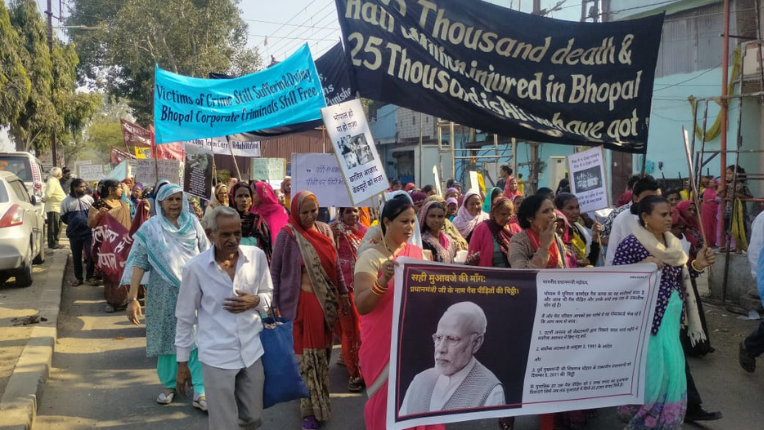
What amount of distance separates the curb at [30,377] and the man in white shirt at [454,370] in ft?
9.02

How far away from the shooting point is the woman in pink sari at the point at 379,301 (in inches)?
143

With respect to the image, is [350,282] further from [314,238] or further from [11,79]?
[11,79]

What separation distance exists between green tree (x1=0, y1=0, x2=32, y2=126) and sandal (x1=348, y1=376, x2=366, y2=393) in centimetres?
1820

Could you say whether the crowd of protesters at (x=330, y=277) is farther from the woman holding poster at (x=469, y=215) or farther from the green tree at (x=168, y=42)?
the green tree at (x=168, y=42)

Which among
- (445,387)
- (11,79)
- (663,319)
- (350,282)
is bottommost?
(445,387)

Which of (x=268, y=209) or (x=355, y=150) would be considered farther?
(x=268, y=209)

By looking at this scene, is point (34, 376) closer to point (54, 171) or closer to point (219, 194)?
point (219, 194)

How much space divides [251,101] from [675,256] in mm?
4936

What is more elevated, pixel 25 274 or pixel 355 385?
pixel 25 274

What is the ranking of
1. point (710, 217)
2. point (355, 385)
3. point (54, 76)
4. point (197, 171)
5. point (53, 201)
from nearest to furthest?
point (355, 385)
point (197, 171)
point (710, 217)
point (53, 201)
point (54, 76)

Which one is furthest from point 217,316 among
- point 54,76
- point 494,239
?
point 54,76

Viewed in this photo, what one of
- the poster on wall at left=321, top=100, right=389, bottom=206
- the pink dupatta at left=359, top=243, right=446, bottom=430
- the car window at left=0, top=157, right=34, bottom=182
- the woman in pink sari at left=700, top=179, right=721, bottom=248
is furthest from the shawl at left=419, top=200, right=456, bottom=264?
the car window at left=0, top=157, right=34, bottom=182

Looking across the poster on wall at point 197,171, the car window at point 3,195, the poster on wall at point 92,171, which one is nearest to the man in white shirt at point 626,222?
the poster on wall at point 197,171

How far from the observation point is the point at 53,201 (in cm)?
1452
